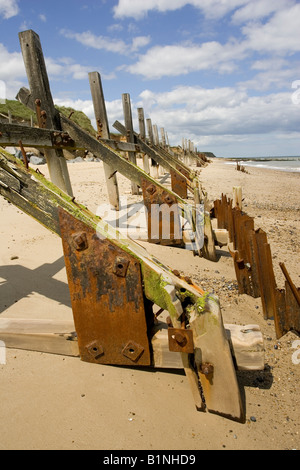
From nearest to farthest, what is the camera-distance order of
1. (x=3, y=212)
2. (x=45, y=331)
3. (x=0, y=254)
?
1. (x=45, y=331)
2. (x=0, y=254)
3. (x=3, y=212)

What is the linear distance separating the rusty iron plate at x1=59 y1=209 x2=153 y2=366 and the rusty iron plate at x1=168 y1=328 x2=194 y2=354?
0.25 metres

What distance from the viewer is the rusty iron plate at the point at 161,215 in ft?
16.8

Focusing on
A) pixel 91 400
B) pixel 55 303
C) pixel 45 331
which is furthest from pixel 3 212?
pixel 91 400

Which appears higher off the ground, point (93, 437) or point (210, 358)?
point (210, 358)

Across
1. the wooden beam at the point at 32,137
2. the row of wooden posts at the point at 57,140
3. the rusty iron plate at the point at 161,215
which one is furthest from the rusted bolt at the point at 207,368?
the rusty iron plate at the point at 161,215

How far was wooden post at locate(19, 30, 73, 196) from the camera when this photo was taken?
12.3 feet

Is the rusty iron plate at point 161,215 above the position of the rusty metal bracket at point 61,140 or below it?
below

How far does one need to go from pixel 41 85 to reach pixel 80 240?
3.18m

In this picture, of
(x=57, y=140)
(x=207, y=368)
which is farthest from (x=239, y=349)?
(x=57, y=140)

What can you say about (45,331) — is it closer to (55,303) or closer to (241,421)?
(55,303)

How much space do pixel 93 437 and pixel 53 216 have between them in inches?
56.3

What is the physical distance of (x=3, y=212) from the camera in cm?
748

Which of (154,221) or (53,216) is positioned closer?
(53,216)
